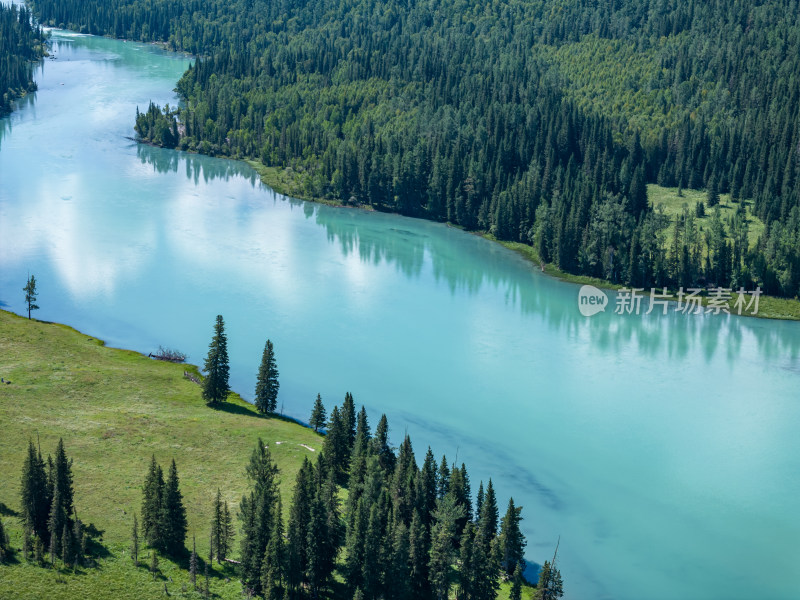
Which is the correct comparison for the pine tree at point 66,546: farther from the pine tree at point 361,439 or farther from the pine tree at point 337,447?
the pine tree at point 361,439

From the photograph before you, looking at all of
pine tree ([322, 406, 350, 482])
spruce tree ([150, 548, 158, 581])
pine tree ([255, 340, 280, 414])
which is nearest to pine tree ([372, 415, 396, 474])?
pine tree ([322, 406, 350, 482])

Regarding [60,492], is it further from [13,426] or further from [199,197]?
[199,197]

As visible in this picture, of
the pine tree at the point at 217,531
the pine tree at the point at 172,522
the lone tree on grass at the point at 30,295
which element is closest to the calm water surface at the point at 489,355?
the lone tree on grass at the point at 30,295

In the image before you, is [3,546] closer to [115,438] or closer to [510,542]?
[115,438]

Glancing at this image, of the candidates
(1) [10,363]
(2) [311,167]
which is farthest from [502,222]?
(1) [10,363]

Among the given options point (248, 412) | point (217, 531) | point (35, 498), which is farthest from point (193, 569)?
point (248, 412)

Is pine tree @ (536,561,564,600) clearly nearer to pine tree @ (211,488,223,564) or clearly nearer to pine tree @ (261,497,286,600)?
pine tree @ (261,497,286,600)
